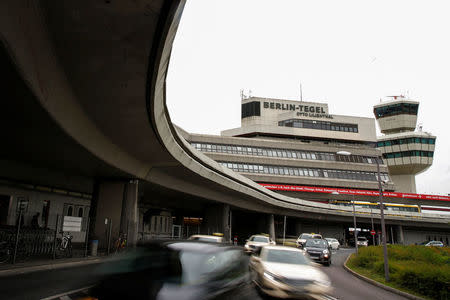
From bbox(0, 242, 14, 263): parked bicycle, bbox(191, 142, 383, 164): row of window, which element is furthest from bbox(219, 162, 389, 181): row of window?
bbox(0, 242, 14, 263): parked bicycle

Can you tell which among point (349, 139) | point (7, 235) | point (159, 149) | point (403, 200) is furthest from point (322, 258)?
point (349, 139)

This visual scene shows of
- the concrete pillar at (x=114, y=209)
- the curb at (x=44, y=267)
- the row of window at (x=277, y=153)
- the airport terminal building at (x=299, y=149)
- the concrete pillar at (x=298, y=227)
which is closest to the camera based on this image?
Answer: the curb at (x=44, y=267)

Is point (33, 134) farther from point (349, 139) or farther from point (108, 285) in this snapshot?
point (349, 139)

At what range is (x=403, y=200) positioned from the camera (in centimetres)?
7844

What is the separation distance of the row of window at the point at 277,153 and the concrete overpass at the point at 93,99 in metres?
46.7

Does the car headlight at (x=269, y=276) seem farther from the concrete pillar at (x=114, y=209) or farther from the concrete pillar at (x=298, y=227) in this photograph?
the concrete pillar at (x=298, y=227)

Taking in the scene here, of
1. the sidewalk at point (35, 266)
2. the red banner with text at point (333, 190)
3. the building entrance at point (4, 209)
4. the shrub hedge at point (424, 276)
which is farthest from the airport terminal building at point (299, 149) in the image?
the sidewalk at point (35, 266)

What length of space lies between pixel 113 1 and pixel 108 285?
550 centimetres

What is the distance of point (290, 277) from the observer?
921 centimetres

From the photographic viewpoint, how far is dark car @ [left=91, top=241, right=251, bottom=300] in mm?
4551

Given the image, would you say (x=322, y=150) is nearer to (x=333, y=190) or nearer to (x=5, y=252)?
(x=333, y=190)

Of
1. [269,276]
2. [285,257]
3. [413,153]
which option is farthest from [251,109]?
[269,276]

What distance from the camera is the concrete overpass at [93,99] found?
745 cm

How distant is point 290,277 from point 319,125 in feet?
281
